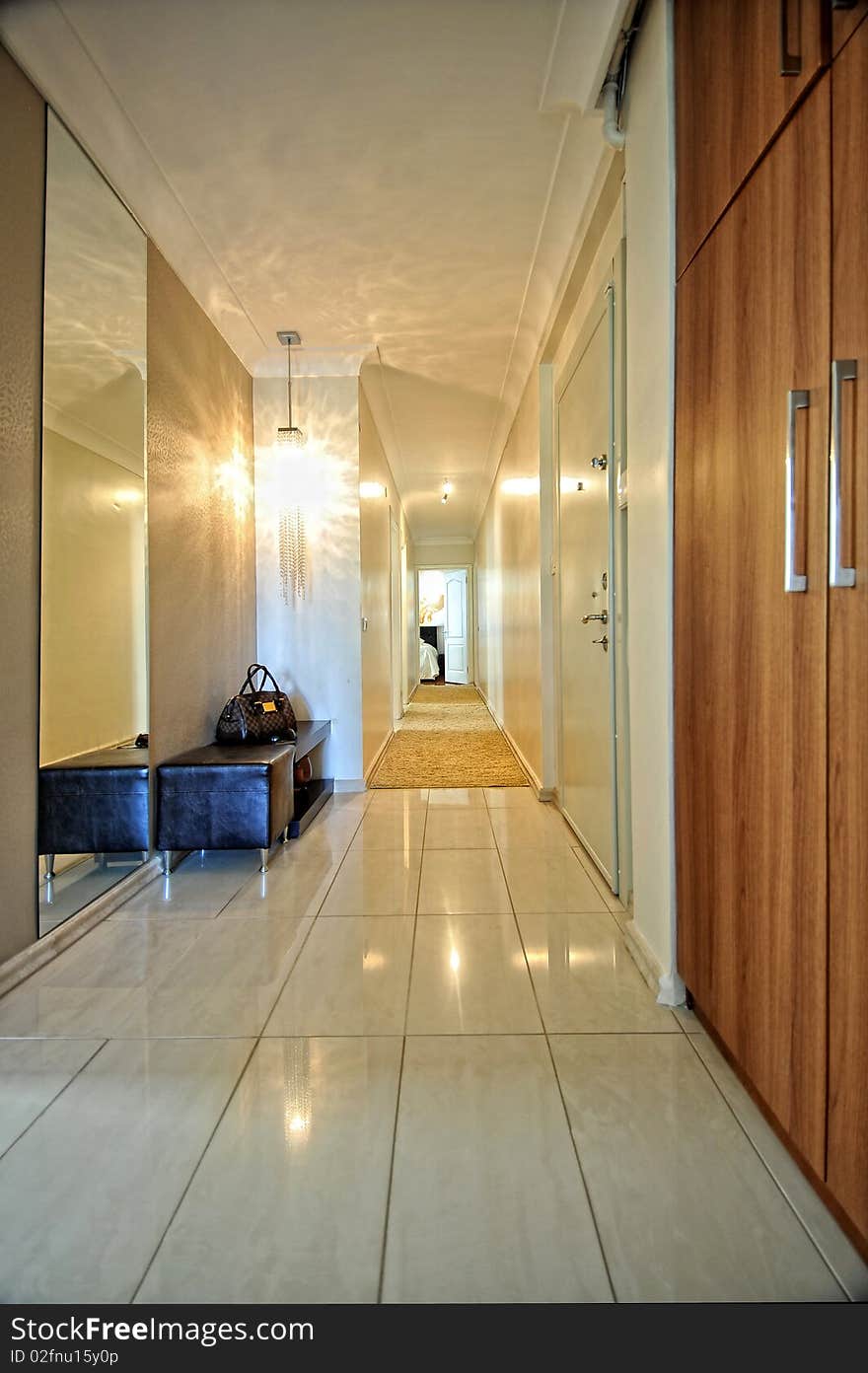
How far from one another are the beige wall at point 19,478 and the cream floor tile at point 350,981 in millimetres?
790

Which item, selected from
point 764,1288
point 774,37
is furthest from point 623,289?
point 764,1288

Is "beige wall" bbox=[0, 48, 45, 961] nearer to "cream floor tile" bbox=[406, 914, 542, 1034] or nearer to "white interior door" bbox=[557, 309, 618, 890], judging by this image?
"cream floor tile" bbox=[406, 914, 542, 1034]

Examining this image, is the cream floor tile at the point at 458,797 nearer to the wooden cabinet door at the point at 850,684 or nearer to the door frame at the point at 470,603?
the wooden cabinet door at the point at 850,684

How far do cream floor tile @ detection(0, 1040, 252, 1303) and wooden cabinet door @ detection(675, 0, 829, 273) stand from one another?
191cm

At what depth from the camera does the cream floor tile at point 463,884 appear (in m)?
2.46

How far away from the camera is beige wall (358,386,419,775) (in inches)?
185

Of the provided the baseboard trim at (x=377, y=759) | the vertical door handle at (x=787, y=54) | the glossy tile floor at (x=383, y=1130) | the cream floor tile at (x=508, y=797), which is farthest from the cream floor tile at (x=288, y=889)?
the vertical door handle at (x=787, y=54)

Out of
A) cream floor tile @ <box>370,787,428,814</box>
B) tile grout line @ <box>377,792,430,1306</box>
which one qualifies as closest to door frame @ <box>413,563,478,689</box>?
cream floor tile @ <box>370,787,428,814</box>

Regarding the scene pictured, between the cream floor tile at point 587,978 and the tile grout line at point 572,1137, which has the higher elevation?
the cream floor tile at point 587,978

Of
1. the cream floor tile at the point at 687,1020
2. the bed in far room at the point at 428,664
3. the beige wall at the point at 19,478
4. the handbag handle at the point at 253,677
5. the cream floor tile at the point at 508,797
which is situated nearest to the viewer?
the cream floor tile at the point at 687,1020

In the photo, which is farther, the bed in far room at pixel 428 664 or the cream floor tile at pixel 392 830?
the bed in far room at pixel 428 664

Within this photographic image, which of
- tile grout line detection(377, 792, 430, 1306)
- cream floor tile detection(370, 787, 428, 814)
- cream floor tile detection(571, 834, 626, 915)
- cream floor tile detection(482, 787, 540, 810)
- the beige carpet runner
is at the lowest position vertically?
tile grout line detection(377, 792, 430, 1306)

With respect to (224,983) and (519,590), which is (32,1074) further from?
(519,590)
